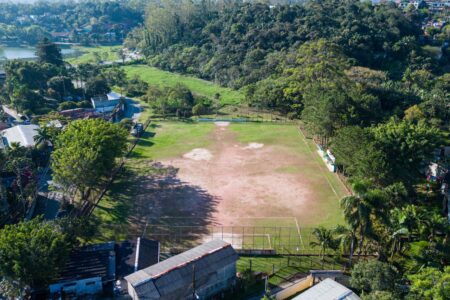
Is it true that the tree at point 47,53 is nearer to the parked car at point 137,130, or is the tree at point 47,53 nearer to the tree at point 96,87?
the tree at point 96,87

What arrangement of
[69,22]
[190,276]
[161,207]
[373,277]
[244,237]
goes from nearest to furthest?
[373,277] < [190,276] < [244,237] < [161,207] < [69,22]

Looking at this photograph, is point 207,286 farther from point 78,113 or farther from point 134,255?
point 78,113

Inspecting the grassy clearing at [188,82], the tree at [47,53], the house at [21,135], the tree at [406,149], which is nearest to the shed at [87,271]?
the house at [21,135]

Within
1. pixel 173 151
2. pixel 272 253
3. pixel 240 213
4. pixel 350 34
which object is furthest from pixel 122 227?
pixel 350 34

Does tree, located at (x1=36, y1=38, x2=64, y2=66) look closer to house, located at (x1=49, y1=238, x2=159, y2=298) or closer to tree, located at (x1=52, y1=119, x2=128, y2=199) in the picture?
tree, located at (x1=52, y1=119, x2=128, y2=199)

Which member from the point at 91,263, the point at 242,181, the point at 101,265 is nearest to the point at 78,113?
the point at 242,181

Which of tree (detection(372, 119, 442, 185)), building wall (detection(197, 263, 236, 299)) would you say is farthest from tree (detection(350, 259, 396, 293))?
tree (detection(372, 119, 442, 185))
